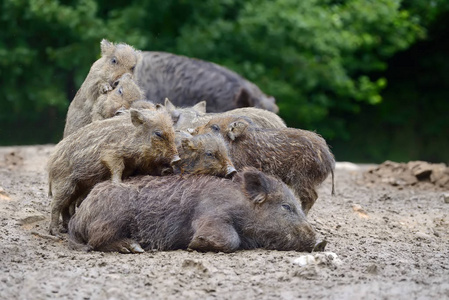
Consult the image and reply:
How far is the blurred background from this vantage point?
Result: 47.1ft

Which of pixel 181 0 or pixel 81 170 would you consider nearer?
pixel 81 170

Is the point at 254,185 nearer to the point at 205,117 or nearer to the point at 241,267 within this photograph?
the point at 241,267

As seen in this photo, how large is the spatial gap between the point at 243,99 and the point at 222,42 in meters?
5.45

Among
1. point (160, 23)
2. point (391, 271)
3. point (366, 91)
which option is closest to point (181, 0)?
point (160, 23)

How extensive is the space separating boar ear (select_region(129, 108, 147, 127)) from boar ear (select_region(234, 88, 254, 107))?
15.0ft

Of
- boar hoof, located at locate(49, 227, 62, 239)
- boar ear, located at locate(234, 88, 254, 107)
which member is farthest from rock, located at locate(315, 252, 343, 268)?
boar ear, located at locate(234, 88, 254, 107)

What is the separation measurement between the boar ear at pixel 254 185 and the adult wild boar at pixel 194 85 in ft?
14.9

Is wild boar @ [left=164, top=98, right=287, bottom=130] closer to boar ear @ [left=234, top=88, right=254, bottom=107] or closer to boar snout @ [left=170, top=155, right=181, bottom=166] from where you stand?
boar snout @ [left=170, top=155, right=181, bottom=166]

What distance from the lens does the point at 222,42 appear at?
615 inches

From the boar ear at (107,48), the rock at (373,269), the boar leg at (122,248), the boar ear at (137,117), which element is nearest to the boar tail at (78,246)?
the boar leg at (122,248)

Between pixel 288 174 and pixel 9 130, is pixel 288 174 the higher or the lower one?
the higher one

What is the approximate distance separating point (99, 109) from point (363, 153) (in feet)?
44.1

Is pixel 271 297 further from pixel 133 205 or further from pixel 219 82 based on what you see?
pixel 219 82

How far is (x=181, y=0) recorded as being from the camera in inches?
606
